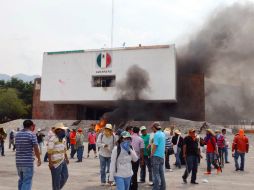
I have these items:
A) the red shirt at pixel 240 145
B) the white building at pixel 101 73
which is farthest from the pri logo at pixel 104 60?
the red shirt at pixel 240 145

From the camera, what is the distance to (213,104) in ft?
152

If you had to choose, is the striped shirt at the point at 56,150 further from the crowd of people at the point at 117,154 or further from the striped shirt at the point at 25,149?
the striped shirt at the point at 25,149

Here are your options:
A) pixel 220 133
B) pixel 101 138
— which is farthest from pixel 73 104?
pixel 101 138

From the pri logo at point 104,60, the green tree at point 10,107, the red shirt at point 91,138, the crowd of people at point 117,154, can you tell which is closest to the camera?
the crowd of people at point 117,154

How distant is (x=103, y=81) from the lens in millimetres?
43188

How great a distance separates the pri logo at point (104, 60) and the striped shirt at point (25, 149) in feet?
121

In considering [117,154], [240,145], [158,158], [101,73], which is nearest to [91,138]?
[240,145]

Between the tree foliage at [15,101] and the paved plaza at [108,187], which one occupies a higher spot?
the tree foliage at [15,101]

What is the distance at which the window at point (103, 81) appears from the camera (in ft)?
140

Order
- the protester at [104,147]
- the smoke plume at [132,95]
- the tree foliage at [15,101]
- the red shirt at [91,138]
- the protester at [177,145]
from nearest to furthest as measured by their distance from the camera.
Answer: the protester at [104,147]
the protester at [177,145]
the red shirt at [91,138]
the smoke plume at [132,95]
the tree foliage at [15,101]

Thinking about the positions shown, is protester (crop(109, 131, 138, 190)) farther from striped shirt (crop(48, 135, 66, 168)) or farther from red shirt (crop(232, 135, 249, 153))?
red shirt (crop(232, 135, 249, 153))

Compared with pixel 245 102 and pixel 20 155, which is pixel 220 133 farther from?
pixel 245 102

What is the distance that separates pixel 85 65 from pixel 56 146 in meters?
37.9

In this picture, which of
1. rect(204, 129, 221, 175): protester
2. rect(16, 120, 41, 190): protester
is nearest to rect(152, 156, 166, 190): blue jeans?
rect(16, 120, 41, 190): protester
